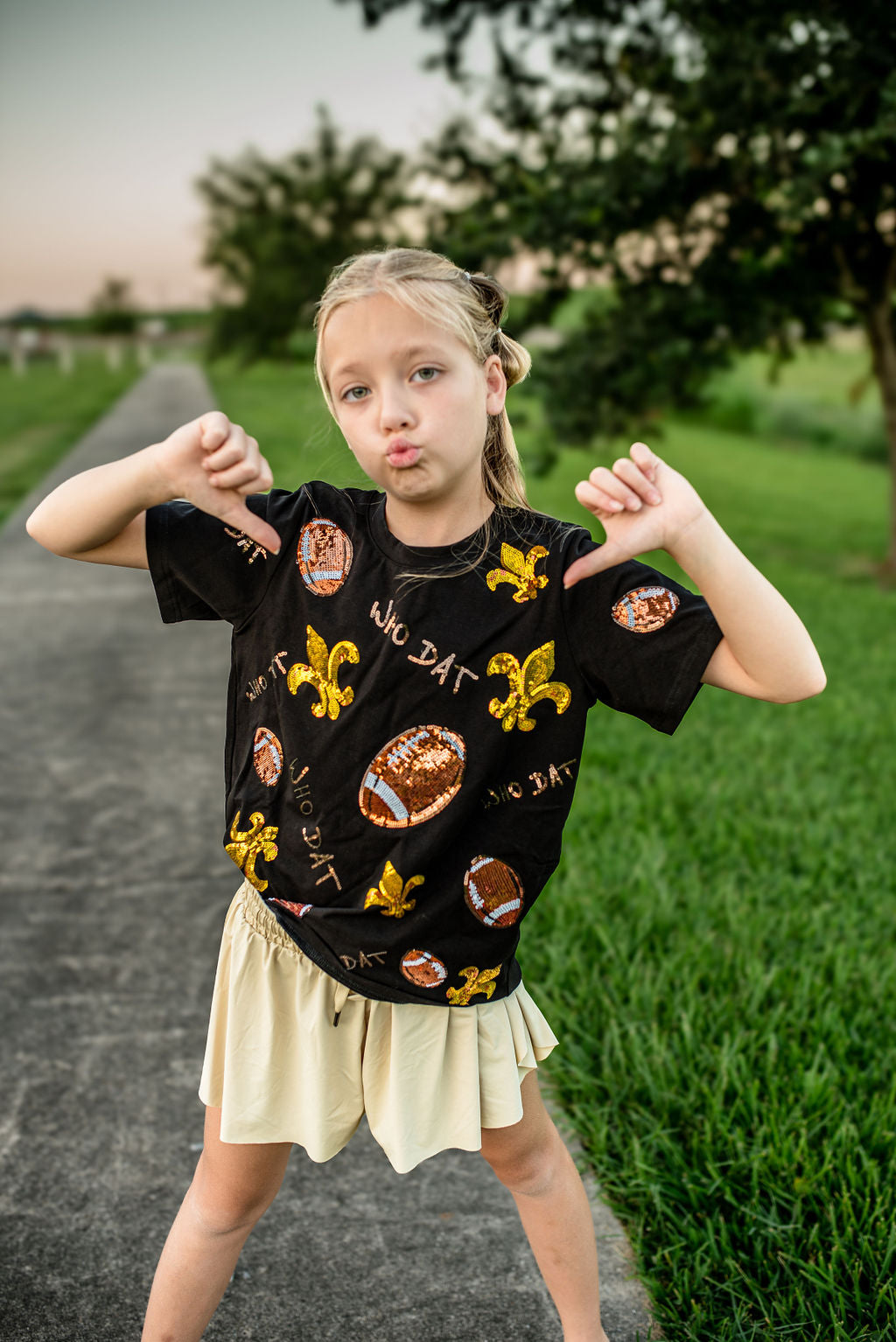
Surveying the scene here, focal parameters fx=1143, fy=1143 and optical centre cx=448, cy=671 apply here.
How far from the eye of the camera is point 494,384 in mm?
1522

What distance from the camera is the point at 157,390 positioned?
26531 millimetres

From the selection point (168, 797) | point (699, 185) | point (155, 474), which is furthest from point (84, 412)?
point (155, 474)

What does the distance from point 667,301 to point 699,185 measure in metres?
0.71

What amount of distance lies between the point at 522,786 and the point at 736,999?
57.2 inches

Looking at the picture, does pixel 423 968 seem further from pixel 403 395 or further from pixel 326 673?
pixel 403 395

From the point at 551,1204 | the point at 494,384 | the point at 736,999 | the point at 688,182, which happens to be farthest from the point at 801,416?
the point at 551,1204

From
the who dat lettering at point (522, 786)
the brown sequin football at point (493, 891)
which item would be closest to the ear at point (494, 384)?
the who dat lettering at point (522, 786)

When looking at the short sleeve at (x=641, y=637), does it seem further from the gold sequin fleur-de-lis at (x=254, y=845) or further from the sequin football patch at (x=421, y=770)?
the gold sequin fleur-de-lis at (x=254, y=845)

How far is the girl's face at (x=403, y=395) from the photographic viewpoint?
1.37m

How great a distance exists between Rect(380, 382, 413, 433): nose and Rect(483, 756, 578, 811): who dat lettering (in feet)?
1.56

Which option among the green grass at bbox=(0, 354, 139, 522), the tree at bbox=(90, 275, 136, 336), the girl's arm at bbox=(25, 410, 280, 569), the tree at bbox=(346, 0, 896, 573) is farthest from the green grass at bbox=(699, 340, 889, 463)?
the tree at bbox=(90, 275, 136, 336)

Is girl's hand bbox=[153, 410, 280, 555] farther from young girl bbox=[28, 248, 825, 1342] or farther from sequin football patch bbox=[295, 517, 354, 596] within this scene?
sequin football patch bbox=[295, 517, 354, 596]

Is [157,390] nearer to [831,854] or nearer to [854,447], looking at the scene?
[854,447]

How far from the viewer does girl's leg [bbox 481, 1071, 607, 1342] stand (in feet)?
5.25
